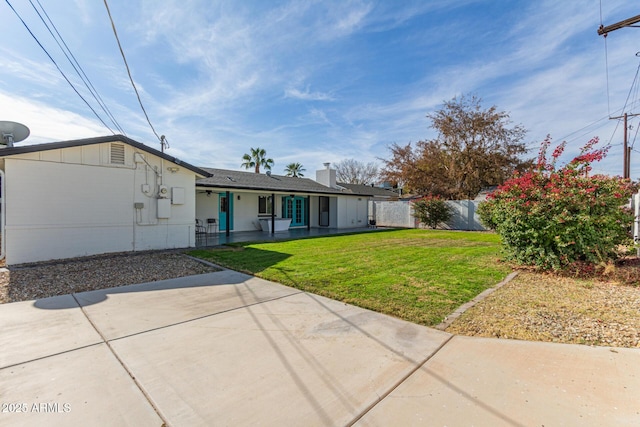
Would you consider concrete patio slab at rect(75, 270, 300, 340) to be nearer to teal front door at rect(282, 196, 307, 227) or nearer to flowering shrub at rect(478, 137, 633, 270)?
flowering shrub at rect(478, 137, 633, 270)

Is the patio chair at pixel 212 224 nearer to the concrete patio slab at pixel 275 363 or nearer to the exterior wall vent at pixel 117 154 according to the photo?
the exterior wall vent at pixel 117 154

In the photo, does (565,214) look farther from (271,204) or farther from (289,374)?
(271,204)

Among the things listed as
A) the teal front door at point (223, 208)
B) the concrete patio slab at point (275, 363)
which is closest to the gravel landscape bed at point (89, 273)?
the concrete patio slab at point (275, 363)

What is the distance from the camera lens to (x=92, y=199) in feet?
27.9

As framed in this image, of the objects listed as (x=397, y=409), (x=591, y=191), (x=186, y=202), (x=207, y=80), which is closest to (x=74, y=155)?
(x=186, y=202)

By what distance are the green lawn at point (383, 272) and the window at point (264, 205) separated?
6.18m

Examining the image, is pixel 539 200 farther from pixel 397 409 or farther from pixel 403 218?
pixel 403 218

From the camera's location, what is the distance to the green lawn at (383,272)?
179 inches

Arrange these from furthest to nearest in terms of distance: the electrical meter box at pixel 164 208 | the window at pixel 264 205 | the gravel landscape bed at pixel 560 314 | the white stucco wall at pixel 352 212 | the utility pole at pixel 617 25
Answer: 1. the white stucco wall at pixel 352 212
2. the window at pixel 264 205
3. the electrical meter box at pixel 164 208
4. the utility pole at pixel 617 25
5. the gravel landscape bed at pixel 560 314

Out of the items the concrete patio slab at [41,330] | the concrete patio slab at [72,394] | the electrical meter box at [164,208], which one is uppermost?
the electrical meter box at [164,208]

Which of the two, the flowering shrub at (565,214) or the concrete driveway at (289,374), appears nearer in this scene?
the concrete driveway at (289,374)

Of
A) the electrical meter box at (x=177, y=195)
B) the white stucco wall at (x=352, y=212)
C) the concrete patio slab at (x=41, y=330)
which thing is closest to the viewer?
the concrete patio slab at (x=41, y=330)

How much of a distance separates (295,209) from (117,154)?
10594 mm

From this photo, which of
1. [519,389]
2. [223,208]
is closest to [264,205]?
[223,208]
